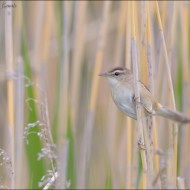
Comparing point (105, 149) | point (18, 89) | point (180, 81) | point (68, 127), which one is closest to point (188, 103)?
point (180, 81)

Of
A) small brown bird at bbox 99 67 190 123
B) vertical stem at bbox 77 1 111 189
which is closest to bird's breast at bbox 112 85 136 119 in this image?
small brown bird at bbox 99 67 190 123

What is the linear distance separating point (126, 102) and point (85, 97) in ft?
5.15

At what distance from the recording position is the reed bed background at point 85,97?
2.13m

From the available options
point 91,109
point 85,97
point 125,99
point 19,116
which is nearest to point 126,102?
point 125,99

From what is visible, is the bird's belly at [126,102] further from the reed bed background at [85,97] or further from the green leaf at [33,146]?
the green leaf at [33,146]

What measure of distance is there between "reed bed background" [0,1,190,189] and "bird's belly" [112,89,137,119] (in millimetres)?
93

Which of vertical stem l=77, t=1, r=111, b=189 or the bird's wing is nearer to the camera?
the bird's wing

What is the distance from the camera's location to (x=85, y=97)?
3736 mm

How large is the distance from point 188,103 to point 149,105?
33.6 inches

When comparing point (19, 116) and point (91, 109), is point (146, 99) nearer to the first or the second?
point (19, 116)

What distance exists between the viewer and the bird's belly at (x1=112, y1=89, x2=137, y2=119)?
7.07 ft

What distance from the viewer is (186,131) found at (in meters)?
2.87

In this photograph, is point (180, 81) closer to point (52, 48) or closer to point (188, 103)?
point (188, 103)

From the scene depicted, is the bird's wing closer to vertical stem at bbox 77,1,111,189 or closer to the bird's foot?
the bird's foot
